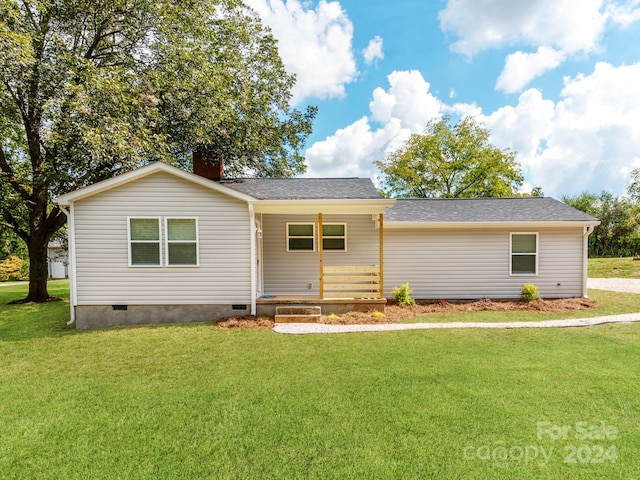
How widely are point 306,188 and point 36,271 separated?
1074cm

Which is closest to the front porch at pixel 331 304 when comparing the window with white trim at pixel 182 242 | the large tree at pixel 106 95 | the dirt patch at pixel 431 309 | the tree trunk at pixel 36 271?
the dirt patch at pixel 431 309

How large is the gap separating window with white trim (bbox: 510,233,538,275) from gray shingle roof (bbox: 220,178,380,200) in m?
5.06

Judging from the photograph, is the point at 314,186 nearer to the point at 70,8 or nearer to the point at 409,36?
the point at 409,36

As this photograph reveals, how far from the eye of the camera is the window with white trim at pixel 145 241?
7.88m

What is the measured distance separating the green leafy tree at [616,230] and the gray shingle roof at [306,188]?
2957cm

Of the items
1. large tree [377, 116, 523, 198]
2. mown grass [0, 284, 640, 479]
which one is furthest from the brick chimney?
large tree [377, 116, 523, 198]

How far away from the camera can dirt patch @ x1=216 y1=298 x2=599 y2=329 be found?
763cm

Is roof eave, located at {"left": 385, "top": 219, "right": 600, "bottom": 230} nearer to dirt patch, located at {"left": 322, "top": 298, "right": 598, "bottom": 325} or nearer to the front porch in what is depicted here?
dirt patch, located at {"left": 322, "top": 298, "right": 598, "bottom": 325}

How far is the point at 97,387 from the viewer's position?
14.1 feet

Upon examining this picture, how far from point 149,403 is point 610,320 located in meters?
9.61

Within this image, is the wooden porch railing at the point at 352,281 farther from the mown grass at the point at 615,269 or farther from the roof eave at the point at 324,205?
the mown grass at the point at 615,269

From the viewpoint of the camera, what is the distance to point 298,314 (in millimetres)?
8094

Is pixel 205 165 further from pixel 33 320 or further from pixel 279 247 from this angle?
pixel 33 320

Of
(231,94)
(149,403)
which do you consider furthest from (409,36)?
(149,403)
